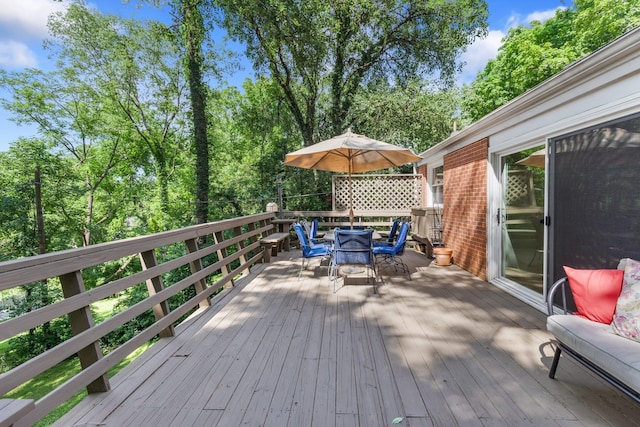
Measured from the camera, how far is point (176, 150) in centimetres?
1602

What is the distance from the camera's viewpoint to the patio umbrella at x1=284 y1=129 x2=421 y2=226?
443cm

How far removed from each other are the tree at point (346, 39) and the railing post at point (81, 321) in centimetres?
747

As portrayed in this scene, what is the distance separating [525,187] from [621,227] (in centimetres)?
143

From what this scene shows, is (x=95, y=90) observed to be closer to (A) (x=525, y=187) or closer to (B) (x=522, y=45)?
(A) (x=525, y=187)

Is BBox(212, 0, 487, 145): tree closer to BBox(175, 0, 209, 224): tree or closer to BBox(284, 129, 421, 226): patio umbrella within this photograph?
BBox(175, 0, 209, 224): tree

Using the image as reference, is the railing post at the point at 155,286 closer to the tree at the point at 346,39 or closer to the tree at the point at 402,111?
the tree at the point at 346,39

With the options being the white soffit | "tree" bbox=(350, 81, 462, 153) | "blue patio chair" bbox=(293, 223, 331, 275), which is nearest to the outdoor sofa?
the white soffit

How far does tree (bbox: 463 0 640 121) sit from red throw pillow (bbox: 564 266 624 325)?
13.9 m

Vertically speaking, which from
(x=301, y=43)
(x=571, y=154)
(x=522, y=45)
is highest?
(x=522, y=45)

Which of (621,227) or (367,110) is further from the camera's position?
(367,110)

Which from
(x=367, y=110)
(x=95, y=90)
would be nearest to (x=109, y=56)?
(x=95, y=90)

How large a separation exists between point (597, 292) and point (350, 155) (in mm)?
3759

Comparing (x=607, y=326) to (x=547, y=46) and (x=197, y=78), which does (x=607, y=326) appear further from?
(x=547, y=46)

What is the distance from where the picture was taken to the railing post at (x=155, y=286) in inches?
97.7
